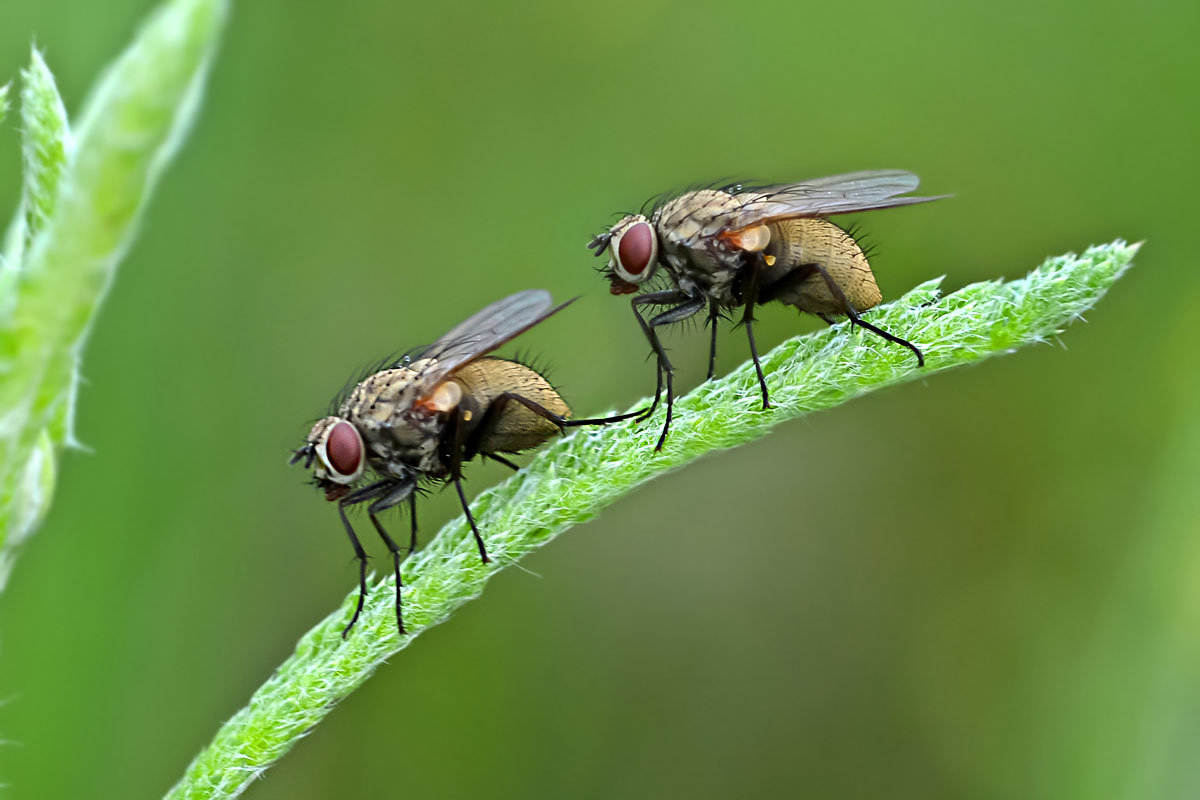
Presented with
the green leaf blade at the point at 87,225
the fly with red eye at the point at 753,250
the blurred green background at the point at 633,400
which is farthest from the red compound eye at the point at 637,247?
the green leaf blade at the point at 87,225

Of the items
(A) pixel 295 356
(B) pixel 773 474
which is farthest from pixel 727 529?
(A) pixel 295 356

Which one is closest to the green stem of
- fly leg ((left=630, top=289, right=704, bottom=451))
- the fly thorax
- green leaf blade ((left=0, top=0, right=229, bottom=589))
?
green leaf blade ((left=0, top=0, right=229, bottom=589))

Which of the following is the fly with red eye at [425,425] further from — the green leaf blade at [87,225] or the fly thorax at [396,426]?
the green leaf blade at [87,225]

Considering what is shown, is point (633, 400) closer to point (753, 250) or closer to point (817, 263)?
point (753, 250)

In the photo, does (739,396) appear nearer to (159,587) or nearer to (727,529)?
(159,587)

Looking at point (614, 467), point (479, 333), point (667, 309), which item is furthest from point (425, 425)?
point (614, 467)

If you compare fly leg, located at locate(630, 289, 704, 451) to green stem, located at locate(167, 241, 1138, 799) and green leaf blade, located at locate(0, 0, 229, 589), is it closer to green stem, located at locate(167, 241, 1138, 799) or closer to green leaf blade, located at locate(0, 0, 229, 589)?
green stem, located at locate(167, 241, 1138, 799)

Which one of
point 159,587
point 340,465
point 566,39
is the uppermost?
point 566,39
